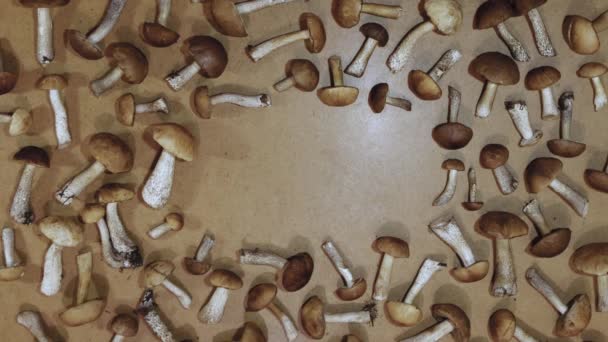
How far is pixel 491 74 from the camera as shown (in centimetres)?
295

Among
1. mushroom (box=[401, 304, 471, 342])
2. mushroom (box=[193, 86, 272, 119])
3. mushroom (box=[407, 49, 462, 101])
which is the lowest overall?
mushroom (box=[401, 304, 471, 342])

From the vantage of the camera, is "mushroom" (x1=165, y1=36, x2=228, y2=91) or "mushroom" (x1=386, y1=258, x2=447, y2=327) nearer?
"mushroom" (x1=165, y1=36, x2=228, y2=91)

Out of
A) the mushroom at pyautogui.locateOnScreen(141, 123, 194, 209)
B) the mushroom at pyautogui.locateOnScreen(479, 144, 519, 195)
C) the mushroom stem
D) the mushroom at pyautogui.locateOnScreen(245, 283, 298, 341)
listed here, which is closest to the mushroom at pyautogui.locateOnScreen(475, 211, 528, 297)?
the mushroom at pyautogui.locateOnScreen(479, 144, 519, 195)

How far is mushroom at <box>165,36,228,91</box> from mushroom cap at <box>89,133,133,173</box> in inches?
19.3

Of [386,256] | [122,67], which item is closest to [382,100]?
[386,256]

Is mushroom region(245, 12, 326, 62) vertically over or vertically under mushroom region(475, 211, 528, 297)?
over

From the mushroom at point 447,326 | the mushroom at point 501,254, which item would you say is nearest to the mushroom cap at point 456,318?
the mushroom at point 447,326

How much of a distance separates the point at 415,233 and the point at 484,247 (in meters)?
0.48

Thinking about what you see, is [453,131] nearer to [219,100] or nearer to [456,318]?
[456,318]

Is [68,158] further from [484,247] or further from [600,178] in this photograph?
[600,178]

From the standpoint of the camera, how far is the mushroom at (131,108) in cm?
293

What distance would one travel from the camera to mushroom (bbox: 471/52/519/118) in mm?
2951

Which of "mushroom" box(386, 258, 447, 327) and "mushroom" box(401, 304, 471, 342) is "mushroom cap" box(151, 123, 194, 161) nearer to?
"mushroom" box(386, 258, 447, 327)

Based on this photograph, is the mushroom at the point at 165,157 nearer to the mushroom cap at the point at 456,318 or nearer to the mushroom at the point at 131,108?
the mushroom at the point at 131,108
